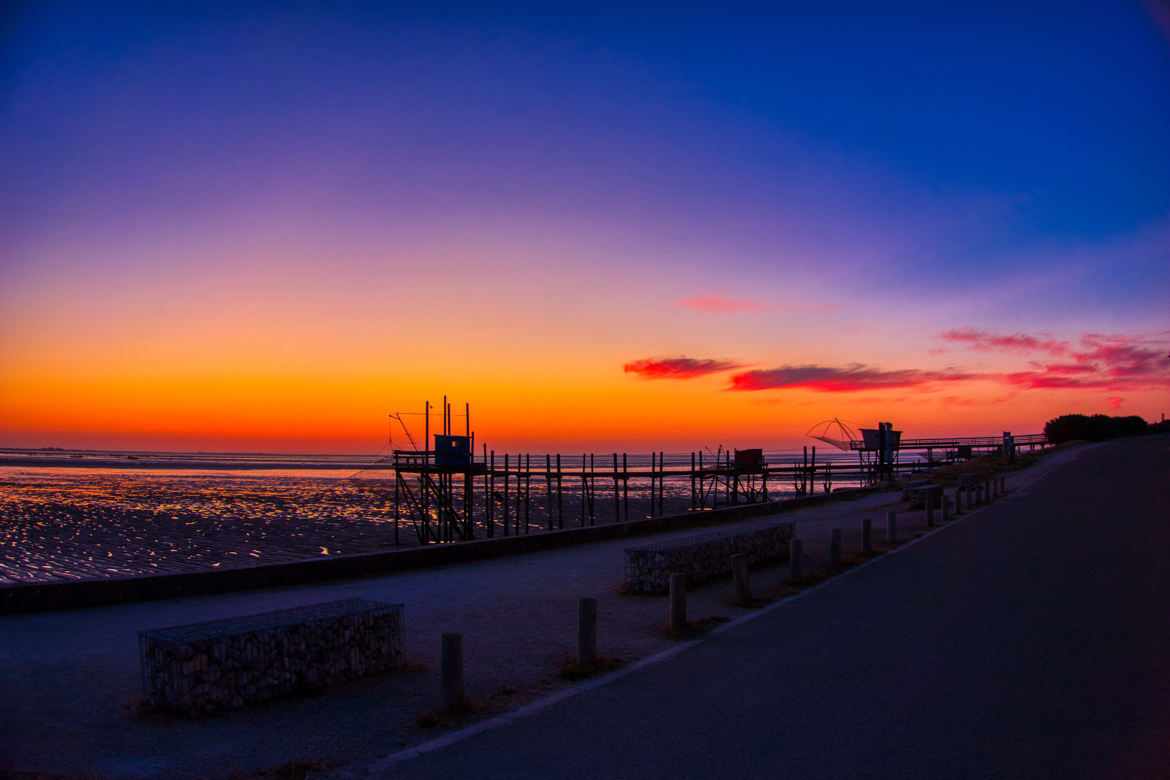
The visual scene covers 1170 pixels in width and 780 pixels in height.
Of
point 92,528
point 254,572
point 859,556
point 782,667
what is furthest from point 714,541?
point 92,528

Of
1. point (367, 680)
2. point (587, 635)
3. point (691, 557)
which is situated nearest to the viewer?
point (367, 680)

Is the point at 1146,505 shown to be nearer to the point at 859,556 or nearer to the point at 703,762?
the point at 859,556

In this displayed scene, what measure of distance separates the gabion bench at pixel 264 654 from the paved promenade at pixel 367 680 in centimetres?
17

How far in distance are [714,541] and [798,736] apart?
792 centimetres

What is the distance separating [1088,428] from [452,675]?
372 ft

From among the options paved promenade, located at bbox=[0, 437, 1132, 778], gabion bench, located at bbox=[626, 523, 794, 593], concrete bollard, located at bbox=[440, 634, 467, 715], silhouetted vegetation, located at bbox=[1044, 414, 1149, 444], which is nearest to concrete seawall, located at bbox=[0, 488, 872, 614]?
paved promenade, located at bbox=[0, 437, 1132, 778]

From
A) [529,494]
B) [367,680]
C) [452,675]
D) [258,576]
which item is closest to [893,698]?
[452,675]

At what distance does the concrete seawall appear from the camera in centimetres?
1058

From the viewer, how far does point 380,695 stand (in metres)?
6.99

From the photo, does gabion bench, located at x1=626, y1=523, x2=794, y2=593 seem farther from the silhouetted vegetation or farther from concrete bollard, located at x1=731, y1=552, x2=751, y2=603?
the silhouetted vegetation

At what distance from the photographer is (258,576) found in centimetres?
1248

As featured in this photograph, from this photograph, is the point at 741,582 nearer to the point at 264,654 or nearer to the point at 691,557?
the point at 691,557

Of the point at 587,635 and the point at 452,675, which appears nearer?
the point at 452,675

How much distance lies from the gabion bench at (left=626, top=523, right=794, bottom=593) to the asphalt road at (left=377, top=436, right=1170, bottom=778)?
1.95m
